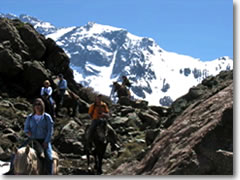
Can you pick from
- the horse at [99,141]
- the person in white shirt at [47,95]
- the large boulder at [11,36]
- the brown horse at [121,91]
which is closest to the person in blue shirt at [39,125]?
the horse at [99,141]

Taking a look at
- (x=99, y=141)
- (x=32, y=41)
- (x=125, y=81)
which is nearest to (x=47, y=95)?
(x=99, y=141)

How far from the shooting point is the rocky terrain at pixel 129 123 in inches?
326

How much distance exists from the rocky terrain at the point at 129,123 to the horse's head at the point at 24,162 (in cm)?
243

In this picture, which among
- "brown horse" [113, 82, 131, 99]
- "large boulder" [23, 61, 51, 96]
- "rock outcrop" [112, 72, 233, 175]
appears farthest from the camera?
"brown horse" [113, 82, 131, 99]

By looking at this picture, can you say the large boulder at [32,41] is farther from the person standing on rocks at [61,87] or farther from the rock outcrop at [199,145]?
the rock outcrop at [199,145]

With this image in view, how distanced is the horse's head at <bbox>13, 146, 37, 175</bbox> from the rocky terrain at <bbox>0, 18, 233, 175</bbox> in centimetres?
243

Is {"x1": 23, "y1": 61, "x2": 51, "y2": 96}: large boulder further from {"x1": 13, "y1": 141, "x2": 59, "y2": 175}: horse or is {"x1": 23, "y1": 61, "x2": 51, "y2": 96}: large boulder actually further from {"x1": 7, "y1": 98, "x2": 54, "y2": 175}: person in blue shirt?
{"x1": 13, "y1": 141, "x2": 59, "y2": 175}: horse

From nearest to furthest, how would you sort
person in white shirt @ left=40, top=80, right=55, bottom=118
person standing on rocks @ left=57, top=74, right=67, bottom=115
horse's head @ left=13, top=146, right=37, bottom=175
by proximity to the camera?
horse's head @ left=13, top=146, right=37, bottom=175 < person in white shirt @ left=40, top=80, right=55, bottom=118 < person standing on rocks @ left=57, top=74, right=67, bottom=115

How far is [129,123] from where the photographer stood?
25047 millimetres

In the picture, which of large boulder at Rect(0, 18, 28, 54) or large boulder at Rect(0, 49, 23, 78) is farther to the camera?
large boulder at Rect(0, 18, 28, 54)

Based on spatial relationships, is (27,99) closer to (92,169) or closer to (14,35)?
(14,35)

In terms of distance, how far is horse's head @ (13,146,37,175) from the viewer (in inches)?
303

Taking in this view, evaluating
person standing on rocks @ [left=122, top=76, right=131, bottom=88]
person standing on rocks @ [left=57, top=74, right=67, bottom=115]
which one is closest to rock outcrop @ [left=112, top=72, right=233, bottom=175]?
person standing on rocks @ [left=57, top=74, right=67, bottom=115]

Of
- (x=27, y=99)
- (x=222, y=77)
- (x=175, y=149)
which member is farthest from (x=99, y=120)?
(x=27, y=99)
